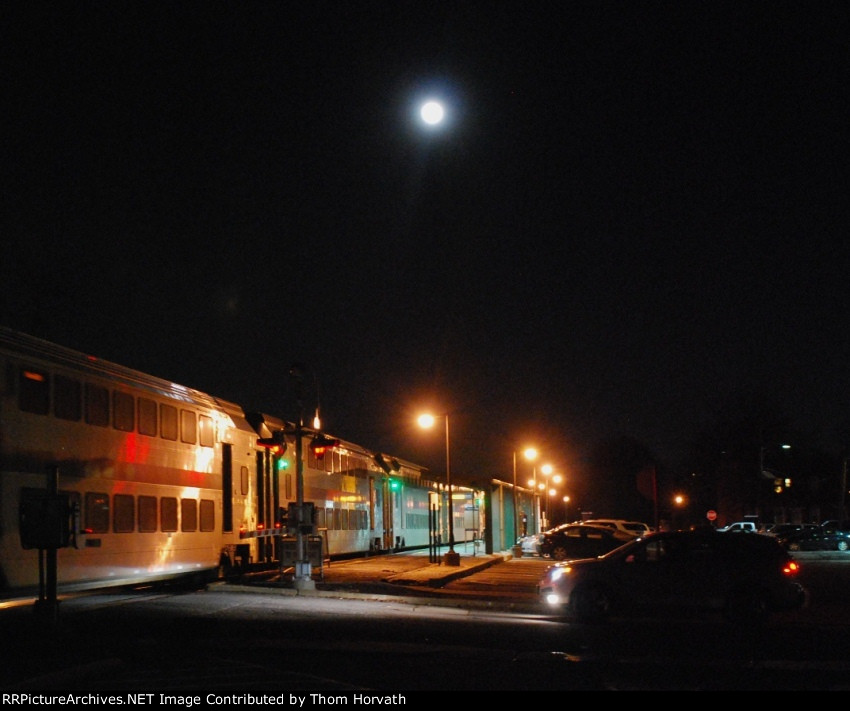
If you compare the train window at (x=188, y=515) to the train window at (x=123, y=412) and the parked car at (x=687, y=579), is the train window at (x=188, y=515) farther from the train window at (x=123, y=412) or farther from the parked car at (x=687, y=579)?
the parked car at (x=687, y=579)

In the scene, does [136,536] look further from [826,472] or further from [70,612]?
[826,472]

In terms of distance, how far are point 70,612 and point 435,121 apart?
9.47m

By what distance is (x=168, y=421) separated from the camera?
19578 millimetres

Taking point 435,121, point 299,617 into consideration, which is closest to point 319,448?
point 299,617

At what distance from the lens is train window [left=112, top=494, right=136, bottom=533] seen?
56.2ft

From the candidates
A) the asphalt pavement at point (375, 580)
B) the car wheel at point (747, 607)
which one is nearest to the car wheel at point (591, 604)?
the car wheel at point (747, 607)

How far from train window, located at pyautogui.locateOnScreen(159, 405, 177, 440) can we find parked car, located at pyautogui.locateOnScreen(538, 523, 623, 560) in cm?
2108

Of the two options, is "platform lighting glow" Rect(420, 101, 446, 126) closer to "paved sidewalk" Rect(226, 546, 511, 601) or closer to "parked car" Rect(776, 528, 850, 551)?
"paved sidewalk" Rect(226, 546, 511, 601)

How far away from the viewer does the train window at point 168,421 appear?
19281 mm

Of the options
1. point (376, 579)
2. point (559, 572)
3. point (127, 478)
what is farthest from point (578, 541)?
point (127, 478)

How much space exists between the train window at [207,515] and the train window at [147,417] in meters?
2.84

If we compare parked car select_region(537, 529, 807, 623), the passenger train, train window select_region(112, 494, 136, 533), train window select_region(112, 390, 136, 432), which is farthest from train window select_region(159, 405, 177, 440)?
parked car select_region(537, 529, 807, 623)

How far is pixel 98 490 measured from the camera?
54.4ft

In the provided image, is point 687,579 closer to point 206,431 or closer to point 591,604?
point 591,604
